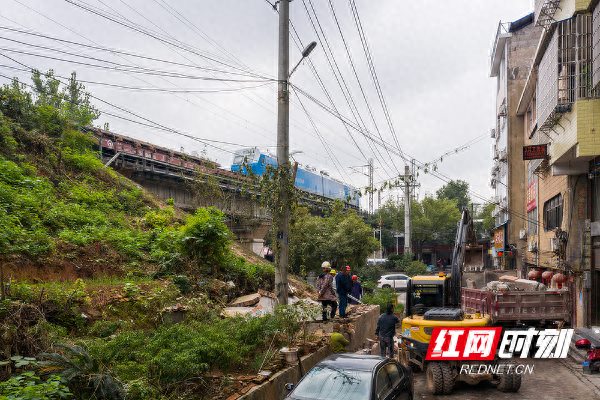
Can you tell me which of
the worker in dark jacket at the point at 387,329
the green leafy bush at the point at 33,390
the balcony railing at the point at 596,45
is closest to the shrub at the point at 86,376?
the green leafy bush at the point at 33,390

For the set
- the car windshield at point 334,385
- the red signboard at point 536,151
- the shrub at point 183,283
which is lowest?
the car windshield at point 334,385

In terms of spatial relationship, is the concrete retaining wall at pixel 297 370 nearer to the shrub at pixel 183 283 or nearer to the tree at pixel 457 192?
the shrub at pixel 183 283

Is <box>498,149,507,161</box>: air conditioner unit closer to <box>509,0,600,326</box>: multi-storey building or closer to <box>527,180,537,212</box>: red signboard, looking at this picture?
<box>527,180,537,212</box>: red signboard

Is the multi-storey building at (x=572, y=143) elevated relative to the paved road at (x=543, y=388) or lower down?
elevated

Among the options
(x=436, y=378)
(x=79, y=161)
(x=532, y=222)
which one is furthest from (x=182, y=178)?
(x=436, y=378)

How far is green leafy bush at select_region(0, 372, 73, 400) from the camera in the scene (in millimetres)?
5105

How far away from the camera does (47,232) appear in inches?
556

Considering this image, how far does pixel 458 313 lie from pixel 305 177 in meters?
32.4

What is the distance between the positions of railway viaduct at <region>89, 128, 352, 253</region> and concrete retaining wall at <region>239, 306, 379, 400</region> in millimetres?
11975

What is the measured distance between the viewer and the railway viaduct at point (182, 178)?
28.6 metres

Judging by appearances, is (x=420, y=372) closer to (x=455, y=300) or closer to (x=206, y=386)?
(x=455, y=300)

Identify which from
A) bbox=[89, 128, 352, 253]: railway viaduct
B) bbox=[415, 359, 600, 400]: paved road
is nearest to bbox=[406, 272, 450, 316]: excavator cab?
bbox=[415, 359, 600, 400]: paved road

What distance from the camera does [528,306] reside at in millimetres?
14133

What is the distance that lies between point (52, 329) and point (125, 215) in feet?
36.0
